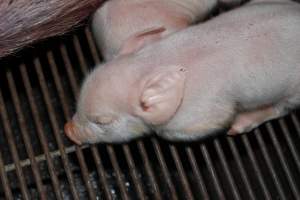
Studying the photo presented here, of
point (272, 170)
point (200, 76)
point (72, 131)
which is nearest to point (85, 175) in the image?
point (72, 131)

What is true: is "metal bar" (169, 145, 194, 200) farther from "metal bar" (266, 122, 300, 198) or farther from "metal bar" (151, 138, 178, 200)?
"metal bar" (266, 122, 300, 198)

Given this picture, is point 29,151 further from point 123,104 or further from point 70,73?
point 123,104

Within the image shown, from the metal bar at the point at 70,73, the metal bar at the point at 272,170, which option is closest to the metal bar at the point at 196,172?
the metal bar at the point at 272,170

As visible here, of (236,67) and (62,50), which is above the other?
(62,50)

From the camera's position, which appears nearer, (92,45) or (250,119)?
(250,119)

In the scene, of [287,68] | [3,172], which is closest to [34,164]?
[3,172]

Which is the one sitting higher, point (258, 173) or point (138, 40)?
point (138, 40)

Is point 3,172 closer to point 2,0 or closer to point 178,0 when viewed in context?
point 2,0
